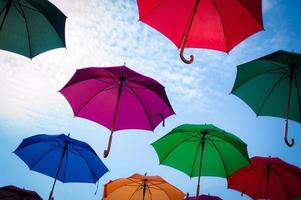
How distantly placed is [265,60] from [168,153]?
318 cm

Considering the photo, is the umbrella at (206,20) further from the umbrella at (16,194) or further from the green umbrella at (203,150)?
the umbrella at (16,194)

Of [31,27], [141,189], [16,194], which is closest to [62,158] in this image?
[16,194]

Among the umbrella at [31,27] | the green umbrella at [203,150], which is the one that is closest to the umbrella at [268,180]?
the green umbrella at [203,150]

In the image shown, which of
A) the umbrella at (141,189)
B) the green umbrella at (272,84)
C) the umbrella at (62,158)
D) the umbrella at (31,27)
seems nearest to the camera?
the umbrella at (31,27)

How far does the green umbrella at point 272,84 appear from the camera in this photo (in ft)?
25.0

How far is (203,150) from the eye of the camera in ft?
27.7

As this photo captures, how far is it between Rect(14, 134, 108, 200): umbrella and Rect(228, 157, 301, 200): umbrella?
3701mm

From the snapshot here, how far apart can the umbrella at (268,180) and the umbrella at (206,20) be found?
4203mm

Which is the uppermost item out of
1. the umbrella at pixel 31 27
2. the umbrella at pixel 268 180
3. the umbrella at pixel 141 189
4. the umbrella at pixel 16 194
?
the umbrella at pixel 31 27

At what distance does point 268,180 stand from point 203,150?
2317 millimetres

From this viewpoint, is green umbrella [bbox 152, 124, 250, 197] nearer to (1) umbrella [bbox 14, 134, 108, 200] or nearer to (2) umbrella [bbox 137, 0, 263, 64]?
(1) umbrella [bbox 14, 134, 108, 200]

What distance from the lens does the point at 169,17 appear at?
6.56 m

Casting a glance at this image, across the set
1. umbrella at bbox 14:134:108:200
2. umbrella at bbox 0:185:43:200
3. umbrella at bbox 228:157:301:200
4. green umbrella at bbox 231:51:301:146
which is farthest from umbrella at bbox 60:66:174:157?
umbrella at bbox 228:157:301:200

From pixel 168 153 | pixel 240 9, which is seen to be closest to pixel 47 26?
pixel 240 9
